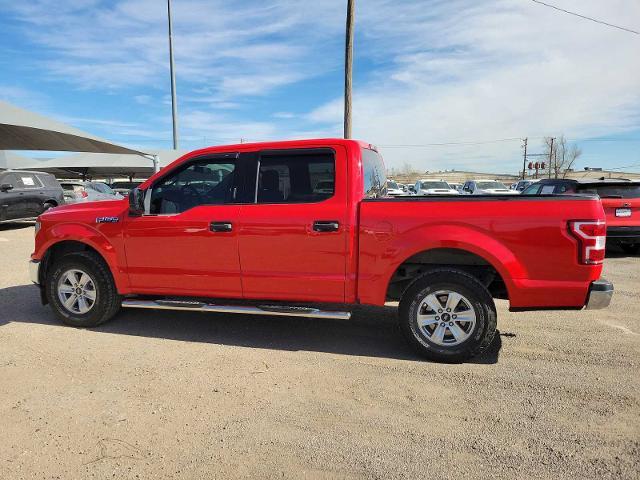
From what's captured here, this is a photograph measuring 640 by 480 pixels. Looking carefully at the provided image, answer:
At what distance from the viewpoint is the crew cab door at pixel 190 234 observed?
4.48 meters

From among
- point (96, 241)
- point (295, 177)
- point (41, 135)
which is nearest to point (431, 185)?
point (41, 135)

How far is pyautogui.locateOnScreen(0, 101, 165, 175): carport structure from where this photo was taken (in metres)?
19.0

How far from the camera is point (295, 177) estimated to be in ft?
14.5

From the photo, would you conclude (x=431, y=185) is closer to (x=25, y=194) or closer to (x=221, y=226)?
(x=25, y=194)

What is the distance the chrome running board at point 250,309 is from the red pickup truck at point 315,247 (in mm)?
13

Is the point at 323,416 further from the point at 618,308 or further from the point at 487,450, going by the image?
the point at 618,308

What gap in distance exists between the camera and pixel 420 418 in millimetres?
3111

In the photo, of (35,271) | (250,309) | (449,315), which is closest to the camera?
(449,315)

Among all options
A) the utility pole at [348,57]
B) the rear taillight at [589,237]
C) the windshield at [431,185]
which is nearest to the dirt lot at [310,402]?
the rear taillight at [589,237]

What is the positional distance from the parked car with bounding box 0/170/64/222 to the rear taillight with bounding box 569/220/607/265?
14.8 metres

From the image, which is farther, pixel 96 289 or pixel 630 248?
pixel 630 248

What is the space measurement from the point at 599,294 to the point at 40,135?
25.1m

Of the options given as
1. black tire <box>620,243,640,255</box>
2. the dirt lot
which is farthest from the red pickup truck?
black tire <box>620,243,640,255</box>

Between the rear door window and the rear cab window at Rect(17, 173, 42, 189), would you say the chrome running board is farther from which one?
the rear cab window at Rect(17, 173, 42, 189)
